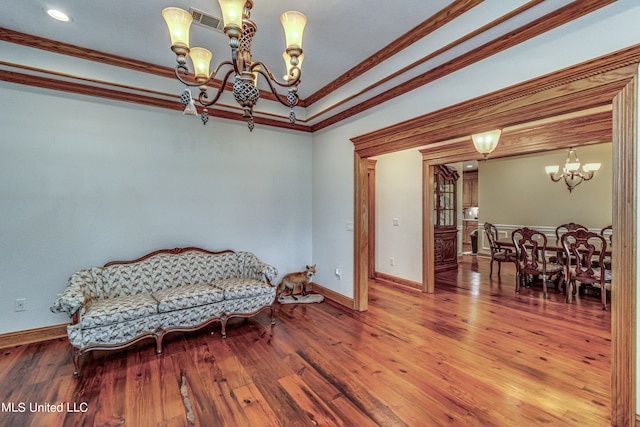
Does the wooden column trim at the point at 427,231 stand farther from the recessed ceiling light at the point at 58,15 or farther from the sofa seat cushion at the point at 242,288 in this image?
the recessed ceiling light at the point at 58,15

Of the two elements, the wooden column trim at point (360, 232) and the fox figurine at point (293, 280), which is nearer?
the wooden column trim at point (360, 232)

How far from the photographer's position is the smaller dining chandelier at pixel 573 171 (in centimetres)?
584

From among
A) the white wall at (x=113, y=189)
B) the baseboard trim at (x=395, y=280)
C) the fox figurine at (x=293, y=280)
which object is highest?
the white wall at (x=113, y=189)

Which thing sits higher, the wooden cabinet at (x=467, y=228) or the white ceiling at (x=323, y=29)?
the white ceiling at (x=323, y=29)

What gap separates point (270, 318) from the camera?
146 inches

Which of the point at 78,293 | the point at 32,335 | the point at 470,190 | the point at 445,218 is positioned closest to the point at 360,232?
the point at 78,293

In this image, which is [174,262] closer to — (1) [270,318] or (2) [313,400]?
(1) [270,318]

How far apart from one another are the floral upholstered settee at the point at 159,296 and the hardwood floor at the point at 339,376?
0.84 ft

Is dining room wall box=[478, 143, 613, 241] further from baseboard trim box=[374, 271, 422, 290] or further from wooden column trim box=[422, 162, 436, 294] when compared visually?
baseboard trim box=[374, 271, 422, 290]

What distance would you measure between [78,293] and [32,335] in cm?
117

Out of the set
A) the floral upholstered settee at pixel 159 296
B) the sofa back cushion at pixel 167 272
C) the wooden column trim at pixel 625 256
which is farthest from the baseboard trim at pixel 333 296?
the wooden column trim at pixel 625 256

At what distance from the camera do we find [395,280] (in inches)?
215

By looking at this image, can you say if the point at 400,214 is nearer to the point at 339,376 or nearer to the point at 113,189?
the point at 339,376

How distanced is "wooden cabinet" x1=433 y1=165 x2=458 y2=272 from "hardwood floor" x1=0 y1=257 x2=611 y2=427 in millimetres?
2580
